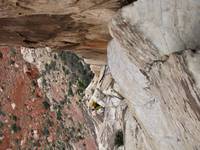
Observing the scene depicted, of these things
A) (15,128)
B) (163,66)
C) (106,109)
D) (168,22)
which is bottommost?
(15,128)

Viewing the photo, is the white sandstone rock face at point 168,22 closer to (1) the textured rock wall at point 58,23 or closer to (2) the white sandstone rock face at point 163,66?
(2) the white sandstone rock face at point 163,66

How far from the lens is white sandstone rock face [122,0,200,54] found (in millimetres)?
10227

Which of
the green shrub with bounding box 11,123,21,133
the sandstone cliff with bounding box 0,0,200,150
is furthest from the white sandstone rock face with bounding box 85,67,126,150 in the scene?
the green shrub with bounding box 11,123,21,133

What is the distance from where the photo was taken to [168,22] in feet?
34.7

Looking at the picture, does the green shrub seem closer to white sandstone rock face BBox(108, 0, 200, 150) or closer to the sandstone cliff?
the sandstone cliff

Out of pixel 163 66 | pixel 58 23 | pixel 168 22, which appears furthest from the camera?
pixel 58 23

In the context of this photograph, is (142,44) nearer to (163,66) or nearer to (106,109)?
(163,66)

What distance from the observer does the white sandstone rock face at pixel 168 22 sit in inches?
403

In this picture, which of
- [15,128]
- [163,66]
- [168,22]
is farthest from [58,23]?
[15,128]

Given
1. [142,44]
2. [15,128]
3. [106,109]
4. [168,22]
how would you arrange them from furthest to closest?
[15,128]
[106,109]
[142,44]
[168,22]

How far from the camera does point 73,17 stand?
12625 mm

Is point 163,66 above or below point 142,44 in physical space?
below

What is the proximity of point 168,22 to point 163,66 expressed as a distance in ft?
3.21

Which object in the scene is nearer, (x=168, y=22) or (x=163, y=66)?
(x=163, y=66)
